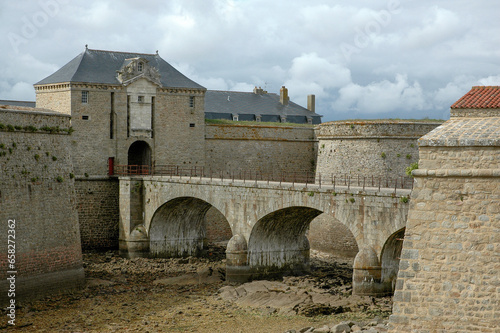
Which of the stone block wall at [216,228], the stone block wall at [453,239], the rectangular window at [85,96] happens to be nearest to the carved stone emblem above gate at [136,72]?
the rectangular window at [85,96]

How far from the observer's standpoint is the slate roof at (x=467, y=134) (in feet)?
37.7

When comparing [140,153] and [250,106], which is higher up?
[250,106]

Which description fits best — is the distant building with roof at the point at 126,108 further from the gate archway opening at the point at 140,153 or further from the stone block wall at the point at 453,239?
the stone block wall at the point at 453,239

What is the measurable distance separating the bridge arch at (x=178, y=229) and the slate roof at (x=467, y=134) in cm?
2146

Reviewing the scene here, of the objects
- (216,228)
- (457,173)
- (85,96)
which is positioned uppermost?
(85,96)

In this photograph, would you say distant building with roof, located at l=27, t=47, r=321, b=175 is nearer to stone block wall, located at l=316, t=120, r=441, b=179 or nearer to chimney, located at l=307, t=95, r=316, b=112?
stone block wall, located at l=316, t=120, r=441, b=179

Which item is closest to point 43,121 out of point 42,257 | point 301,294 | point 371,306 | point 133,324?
point 42,257

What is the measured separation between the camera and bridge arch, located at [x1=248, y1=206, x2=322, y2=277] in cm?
2741

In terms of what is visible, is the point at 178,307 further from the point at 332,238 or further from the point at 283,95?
the point at 283,95

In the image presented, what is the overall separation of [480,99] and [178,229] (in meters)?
21.8

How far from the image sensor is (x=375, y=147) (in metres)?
33.2

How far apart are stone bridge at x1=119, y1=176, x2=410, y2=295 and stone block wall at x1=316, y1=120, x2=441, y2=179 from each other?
568cm

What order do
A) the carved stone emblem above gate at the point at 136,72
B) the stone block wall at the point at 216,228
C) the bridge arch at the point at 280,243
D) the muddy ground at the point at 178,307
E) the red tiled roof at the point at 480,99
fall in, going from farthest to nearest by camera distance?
the stone block wall at the point at 216,228, the carved stone emblem above gate at the point at 136,72, the bridge arch at the point at 280,243, the muddy ground at the point at 178,307, the red tiled roof at the point at 480,99

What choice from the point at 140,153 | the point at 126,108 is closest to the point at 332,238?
the point at 140,153
